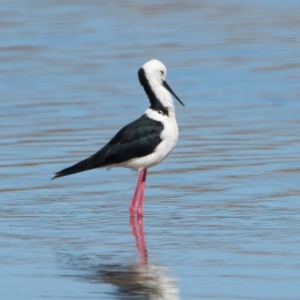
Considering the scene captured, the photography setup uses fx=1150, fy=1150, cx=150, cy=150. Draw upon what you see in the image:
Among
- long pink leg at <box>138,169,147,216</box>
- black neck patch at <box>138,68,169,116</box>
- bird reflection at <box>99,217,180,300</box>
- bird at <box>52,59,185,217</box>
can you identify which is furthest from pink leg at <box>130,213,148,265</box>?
black neck patch at <box>138,68,169,116</box>

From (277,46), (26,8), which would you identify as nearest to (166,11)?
(26,8)

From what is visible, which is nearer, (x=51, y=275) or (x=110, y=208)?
(x=51, y=275)

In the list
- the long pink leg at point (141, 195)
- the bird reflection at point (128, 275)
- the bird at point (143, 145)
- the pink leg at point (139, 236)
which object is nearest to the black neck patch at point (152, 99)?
the bird at point (143, 145)

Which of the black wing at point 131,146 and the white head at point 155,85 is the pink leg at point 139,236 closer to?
the black wing at point 131,146

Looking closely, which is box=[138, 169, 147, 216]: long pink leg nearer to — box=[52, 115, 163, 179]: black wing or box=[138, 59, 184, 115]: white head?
box=[52, 115, 163, 179]: black wing

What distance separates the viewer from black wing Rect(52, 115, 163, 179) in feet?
30.4

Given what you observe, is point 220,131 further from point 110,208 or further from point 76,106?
point 110,208

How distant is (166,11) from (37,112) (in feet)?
34.7

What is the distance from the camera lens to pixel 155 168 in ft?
35.2

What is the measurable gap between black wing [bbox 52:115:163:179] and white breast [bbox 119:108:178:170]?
0.12 feet

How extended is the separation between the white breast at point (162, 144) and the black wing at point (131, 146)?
0.12 feet

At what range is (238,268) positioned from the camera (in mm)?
6973

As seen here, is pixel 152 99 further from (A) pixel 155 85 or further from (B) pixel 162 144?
(B) pixel 162 144

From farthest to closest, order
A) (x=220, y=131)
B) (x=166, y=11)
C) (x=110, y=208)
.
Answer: (x=166, y=11), (x=220, y=131), (x=110, y=208)
